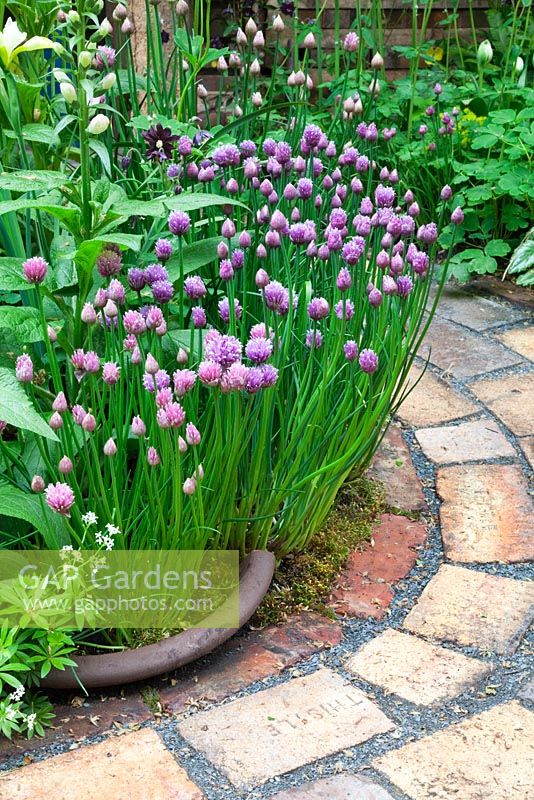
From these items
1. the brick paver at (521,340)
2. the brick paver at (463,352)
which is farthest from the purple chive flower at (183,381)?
the brick paver at (521,340)

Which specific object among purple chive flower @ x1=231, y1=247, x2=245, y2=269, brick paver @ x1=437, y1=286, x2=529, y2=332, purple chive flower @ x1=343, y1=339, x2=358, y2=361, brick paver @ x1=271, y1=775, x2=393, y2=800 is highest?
purple chive flower @ x1=231, y1=247, x2=245, y2=269

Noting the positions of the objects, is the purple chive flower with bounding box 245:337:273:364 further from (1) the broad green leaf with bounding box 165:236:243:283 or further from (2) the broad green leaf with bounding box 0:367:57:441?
(1) the broad green leaf with bounding box 165:236:243:283

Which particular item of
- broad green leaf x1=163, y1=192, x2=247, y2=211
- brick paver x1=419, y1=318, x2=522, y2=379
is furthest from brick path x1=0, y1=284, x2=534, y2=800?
broad green leaf x1=163, y1=192, x2=247, y2=211

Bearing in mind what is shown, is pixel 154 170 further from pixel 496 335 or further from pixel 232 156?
pixel 496 335

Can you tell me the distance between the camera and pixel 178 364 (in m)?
2.03

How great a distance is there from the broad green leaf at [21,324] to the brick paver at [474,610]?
35.9 inches

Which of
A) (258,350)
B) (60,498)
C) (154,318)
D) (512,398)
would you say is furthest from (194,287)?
(512,398)

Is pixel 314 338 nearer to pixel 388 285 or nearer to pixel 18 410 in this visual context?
pixel 388 285

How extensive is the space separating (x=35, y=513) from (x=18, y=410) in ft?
0.83

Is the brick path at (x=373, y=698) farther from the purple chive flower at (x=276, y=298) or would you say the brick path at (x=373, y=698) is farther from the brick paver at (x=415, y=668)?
the purple chive flower at (x=276, y=298)

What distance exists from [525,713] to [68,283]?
4.04ft

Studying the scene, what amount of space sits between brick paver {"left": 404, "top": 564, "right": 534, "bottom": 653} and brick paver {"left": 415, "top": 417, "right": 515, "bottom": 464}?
491mm

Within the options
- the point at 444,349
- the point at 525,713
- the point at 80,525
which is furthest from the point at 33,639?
the point at 444,349

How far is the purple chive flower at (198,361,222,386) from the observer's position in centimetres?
155
